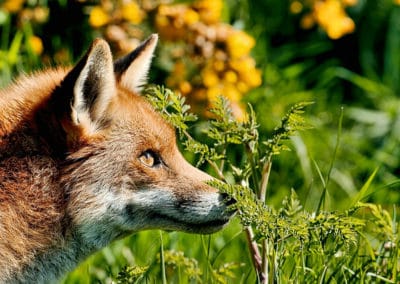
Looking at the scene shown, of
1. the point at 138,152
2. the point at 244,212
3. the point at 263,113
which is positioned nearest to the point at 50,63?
the point at 263,113

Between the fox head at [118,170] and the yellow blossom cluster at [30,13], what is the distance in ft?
7.54

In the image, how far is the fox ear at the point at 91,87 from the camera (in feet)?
13.9

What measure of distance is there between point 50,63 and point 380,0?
3.31m

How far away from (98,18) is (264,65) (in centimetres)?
166

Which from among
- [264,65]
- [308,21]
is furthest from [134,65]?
[308,21]

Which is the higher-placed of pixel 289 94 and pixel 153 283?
pixel 153 283

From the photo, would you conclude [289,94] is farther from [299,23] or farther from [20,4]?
[20,4]

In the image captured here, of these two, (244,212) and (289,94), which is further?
(289,94)

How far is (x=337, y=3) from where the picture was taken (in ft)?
25.8

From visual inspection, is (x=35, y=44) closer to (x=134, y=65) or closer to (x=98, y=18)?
(x=98, y=18)

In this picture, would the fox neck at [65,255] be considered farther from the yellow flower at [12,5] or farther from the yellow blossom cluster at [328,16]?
the yellow blossom cluster at [328,16]

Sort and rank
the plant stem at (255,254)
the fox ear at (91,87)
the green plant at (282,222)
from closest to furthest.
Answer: the green plant at (282,222) < the fox ear at (91,87) < the plant stem at (255,254)

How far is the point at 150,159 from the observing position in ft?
15.1

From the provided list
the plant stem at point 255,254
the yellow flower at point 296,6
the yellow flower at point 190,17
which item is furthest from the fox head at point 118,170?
the yellow flower at point 296,6
